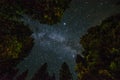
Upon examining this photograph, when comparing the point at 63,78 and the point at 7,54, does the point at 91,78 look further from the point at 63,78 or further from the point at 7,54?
the point at 7,54

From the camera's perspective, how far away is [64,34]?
582cm

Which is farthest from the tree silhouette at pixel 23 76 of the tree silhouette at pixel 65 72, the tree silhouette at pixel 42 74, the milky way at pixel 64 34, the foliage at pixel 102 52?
the foliage at pixel 102 52

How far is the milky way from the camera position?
5773 mm

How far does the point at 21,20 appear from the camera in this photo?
569 centimetres

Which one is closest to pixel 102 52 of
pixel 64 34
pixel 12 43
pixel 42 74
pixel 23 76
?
pixel 64 34

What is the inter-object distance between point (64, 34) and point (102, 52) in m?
1.04

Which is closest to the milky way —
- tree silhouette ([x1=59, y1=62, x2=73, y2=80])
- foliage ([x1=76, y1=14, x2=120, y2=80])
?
tree silhouette ([x1=59, y1=62, x2=73, y2=80])

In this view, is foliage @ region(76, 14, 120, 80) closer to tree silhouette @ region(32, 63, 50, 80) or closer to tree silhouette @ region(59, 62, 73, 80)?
tree silhouette @ region(59, 62, 73, 80)

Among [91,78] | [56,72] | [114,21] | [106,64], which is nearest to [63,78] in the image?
[56,72]

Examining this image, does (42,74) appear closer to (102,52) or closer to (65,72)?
(65,72)

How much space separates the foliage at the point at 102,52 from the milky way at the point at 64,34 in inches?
7.8

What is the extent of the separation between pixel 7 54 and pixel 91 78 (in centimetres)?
170

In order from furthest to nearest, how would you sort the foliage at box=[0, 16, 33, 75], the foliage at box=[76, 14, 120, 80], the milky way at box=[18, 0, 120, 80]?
the milky way at box=[18, 0, 120, 80] → the foliage at box=[0, 16, 33, 75] → the foliage at box=[76, 14, 120, 80]

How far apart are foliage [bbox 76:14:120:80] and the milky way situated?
0.65 feet
